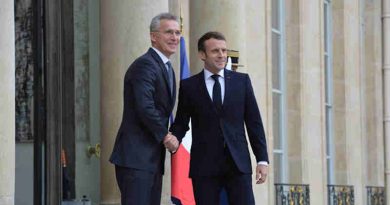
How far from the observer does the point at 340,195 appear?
19672mm

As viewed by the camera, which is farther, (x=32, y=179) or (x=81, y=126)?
(x=81, y=126)

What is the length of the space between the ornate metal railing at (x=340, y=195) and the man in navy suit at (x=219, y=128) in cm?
1125

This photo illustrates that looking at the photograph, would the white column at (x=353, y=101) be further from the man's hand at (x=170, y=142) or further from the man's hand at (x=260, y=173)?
the man's hand at (x=170, y=142)

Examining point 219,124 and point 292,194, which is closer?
point 219,124

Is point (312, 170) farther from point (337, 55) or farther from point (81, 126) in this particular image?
point (81, 126)

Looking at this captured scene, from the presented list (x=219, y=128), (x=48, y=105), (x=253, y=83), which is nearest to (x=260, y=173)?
(x=219, y=128)

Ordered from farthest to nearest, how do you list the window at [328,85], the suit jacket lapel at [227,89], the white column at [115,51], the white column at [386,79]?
the white column at [386,79] → the window at [328,85] → the white column at [115,51] → the suit jacket lapel at [227,89]

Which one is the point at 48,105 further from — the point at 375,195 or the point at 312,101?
the point at 375,195

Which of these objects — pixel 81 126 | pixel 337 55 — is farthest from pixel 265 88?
pixel 337 55

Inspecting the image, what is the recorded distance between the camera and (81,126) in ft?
41.2

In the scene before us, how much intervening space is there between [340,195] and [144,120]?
12408mm

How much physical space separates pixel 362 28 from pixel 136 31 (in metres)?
11.6

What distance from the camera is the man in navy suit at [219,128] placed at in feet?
26.5

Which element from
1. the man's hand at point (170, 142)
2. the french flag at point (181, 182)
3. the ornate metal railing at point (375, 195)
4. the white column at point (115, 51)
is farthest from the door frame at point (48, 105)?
the ornate metal railing at point (375, 195)
